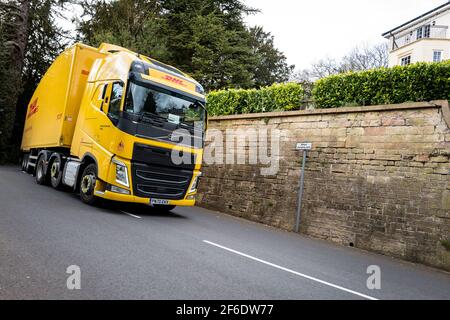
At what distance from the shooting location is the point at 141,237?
249 inches

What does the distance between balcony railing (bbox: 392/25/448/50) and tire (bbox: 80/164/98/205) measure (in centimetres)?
3694

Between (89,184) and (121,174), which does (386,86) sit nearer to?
(121,174)

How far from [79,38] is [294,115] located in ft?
66.5

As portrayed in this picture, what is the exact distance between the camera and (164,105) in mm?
8781

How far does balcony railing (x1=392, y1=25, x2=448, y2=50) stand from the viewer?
113ft

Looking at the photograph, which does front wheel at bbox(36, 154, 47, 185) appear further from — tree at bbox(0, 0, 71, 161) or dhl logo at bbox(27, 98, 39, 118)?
tree at bbox(0, 0, 71, 161)

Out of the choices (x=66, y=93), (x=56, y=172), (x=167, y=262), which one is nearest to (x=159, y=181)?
(x=167, y=262)

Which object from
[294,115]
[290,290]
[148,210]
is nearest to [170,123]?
[148,210]

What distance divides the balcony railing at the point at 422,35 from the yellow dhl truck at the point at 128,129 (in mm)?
34286

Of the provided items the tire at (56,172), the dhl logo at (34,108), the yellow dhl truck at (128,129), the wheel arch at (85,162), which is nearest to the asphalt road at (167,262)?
the yellow dhl truck at (128,129)

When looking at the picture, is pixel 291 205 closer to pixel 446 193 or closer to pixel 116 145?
pixel 446 193

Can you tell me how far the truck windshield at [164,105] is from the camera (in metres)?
8.34

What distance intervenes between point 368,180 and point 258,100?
532 centimetres

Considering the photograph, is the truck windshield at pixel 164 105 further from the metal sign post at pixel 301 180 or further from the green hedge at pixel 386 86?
the green hedge at pixel 386 86
